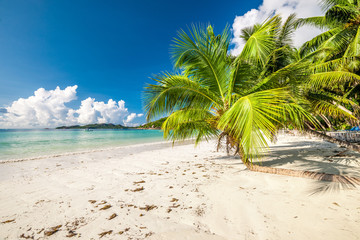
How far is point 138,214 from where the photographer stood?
7.89ft

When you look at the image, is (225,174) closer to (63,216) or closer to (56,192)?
(63,216)

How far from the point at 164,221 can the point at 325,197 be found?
2.82 meters

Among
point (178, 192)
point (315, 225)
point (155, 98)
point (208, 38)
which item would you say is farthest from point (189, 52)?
point (315, 225)

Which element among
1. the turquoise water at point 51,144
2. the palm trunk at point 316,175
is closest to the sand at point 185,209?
the palm trunk at point 316,175

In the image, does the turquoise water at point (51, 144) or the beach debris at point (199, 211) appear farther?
the turquoise water at point (51, 144)

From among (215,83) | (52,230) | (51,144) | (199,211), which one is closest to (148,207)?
(199,211)

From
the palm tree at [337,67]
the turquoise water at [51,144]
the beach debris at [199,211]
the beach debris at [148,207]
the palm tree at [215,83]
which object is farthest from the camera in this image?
the turquoise water at [51,144]

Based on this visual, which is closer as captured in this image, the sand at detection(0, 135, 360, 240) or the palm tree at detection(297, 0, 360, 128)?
the sand at detection(0, 135, 360, 240)

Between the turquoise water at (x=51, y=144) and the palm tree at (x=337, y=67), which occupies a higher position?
the palm tree at (x=337, y=67)

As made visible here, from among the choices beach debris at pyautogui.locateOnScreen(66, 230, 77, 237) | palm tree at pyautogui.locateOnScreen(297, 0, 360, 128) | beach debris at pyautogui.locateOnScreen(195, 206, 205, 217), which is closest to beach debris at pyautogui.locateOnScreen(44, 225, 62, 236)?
beach debris at pyautogui.locateOnScreen(66, 230, 77, 237)

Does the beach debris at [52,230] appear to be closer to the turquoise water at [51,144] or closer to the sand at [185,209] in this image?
the sand at [185,209]

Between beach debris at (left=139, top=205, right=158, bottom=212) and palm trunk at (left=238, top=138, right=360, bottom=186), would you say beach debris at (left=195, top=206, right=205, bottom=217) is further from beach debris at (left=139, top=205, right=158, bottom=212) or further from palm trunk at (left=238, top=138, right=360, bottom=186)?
palm trunk at (left=238, top=138, right=360, bottom=186)

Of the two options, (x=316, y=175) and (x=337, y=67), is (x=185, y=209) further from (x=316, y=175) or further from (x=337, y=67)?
(x=337, y=67)

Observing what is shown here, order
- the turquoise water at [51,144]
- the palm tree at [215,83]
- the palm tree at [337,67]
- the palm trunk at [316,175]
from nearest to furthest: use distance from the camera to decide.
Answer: the palm trunk at [316,175], the palm tree at [215,83], the palm tree at [337,67], the turquoise water at [51,144]
